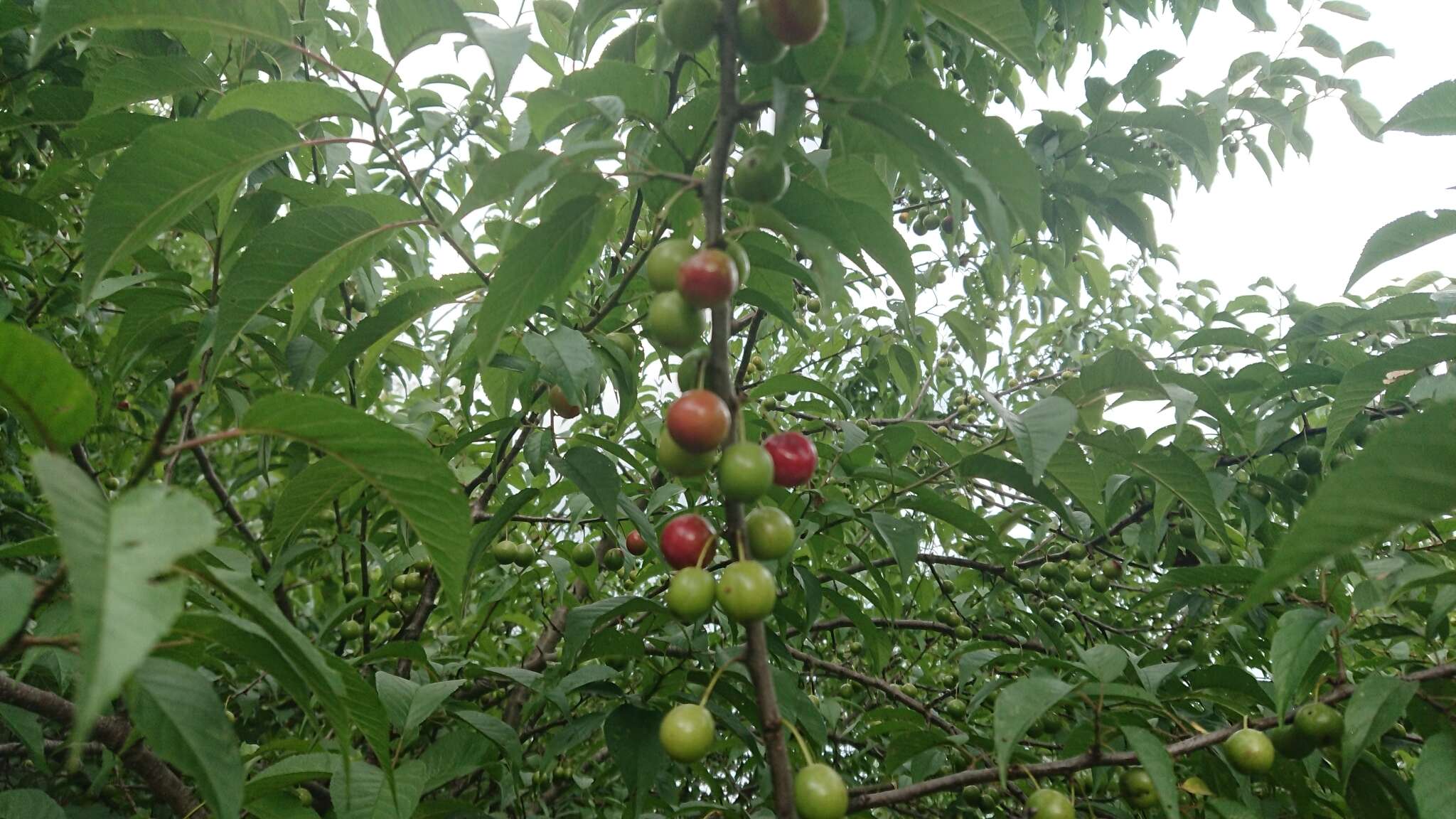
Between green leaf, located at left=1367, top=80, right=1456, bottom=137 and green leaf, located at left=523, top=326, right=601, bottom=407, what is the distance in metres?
1.93

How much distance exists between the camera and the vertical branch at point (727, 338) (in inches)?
49.6

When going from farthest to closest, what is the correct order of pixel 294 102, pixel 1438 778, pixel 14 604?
1. pixel 294 102
2. pixel 1438 778
3. pixel 14 604

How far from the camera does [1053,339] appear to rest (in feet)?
19.6

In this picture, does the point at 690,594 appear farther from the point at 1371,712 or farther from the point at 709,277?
the point at 1371,712

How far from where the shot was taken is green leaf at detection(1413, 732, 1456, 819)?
4.74 ft

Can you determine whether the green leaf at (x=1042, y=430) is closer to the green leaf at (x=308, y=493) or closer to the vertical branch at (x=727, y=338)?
the vertical branch at (x=727, y=338)

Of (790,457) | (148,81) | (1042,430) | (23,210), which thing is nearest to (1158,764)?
(1042,430)

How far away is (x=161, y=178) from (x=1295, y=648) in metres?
2.43

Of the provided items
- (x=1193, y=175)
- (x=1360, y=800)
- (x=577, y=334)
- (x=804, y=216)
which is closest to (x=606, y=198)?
(x=804, y=216)

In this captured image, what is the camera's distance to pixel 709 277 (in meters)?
1.27

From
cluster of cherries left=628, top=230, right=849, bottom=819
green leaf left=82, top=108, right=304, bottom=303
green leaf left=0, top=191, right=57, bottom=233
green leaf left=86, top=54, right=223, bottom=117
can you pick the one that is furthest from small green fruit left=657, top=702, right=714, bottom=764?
green leaf left=0, top=191, right=57, bottom=233

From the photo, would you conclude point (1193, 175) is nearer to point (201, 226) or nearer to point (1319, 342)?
point (1319, 342)

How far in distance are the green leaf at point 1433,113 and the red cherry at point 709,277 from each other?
1684 millimetres

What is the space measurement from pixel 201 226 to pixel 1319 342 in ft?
11.6
